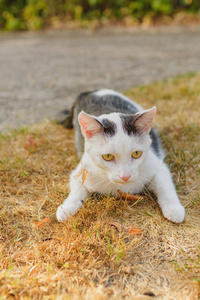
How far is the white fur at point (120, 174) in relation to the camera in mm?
1997

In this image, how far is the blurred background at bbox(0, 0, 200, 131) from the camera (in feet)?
16.4

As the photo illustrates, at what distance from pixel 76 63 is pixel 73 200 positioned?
4.82 meters

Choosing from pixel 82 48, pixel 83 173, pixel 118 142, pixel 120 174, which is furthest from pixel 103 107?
pixel 82 48

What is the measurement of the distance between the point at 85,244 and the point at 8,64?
223 inches

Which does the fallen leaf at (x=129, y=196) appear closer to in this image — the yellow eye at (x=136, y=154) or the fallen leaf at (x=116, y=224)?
the fallen leaf at (x=116, y=224)

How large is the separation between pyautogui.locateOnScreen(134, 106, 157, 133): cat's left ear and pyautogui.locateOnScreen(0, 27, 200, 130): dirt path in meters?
2.20

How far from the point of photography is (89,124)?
203 cm

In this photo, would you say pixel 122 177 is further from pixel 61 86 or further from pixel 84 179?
pixel 61 86

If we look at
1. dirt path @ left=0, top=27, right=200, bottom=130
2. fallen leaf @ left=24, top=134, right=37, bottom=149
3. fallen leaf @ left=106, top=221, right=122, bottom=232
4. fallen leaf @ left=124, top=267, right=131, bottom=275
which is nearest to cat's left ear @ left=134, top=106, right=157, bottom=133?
fallen leaf @ left=106, top=221, right=122, bottom=232

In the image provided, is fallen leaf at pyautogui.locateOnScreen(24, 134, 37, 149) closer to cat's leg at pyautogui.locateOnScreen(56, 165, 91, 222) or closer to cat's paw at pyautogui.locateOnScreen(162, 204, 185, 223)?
cat's leg at pyautogui.locateOnScreen(56, 165, 91, 222)

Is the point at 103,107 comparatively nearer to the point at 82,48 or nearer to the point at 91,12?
the point at 82,48

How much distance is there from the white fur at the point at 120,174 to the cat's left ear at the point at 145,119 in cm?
6

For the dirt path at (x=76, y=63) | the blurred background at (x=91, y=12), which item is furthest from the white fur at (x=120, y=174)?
the blurred background at (x=91, y=12)

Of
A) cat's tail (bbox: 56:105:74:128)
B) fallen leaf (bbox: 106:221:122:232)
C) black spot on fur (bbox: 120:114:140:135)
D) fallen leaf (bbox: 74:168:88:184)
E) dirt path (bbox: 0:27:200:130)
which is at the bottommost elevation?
dirt path (bbox: 0:27:200:130)
